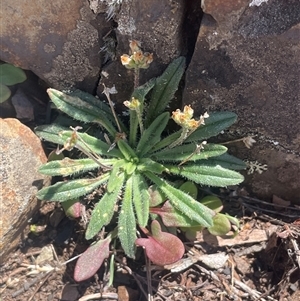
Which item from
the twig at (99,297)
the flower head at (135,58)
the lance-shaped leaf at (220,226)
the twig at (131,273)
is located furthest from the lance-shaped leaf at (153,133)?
the twig at (99,297)

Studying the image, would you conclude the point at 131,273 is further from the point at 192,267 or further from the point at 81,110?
the point at 81,110

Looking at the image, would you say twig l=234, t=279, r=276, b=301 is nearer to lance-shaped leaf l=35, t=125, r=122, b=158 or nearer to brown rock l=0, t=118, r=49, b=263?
lance-shaped leaf l=35, t=125, r=122, b=158

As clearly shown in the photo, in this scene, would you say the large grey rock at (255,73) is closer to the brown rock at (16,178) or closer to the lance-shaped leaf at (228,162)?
the lance-shaped leaf at (228,162)

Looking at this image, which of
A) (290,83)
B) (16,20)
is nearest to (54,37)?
(16,20)

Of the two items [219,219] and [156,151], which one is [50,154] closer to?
[156,151]

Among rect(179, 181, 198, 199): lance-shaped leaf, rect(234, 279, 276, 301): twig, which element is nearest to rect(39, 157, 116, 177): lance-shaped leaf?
rect(179, 181, 198, 199): lance-shaped leaf
